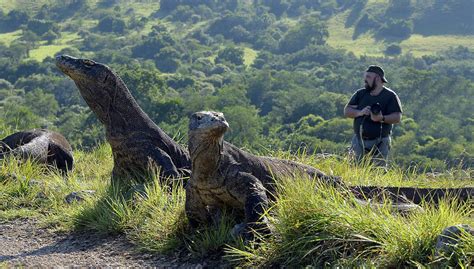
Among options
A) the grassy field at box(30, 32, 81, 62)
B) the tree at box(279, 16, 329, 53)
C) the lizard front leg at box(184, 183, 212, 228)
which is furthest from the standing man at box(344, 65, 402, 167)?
the tree at box(279, 16, 329, 53)

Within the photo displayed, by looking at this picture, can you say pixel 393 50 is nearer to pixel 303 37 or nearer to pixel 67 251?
pixel 303 37

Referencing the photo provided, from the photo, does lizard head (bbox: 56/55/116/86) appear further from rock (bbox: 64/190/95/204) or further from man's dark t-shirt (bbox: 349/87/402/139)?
man's dark t-shirt (bbox: 349/87/402/139)

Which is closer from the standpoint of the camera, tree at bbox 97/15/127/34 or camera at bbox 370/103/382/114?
camera at bbox 370/103/382/114

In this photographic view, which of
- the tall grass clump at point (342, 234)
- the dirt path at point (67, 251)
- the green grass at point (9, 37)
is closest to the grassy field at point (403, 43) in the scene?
the green grass at point (9, 37)

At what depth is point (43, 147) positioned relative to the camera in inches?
405

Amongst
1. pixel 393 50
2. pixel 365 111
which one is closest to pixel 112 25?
pixel 393 50

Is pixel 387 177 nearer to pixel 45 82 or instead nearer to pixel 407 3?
pixel 45 82

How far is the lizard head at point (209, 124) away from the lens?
5.40 meters

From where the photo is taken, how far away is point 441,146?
1346 inches

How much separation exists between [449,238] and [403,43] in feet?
415

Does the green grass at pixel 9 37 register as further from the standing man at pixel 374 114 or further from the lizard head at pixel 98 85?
the lizard head at pixel 98 85

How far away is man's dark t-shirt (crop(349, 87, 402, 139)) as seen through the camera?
Answer: 10047mm

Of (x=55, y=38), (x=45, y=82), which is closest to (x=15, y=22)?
(x=55, y=38)

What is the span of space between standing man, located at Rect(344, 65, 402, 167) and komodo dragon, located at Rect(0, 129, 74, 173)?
360 centimetres
